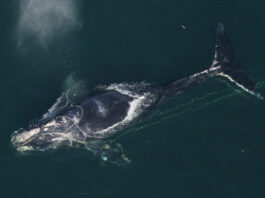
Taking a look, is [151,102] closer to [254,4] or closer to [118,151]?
[118,151]

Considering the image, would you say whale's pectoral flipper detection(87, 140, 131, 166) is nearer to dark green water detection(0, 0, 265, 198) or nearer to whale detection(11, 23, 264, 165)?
whale detection(11, 23, 264, 165)

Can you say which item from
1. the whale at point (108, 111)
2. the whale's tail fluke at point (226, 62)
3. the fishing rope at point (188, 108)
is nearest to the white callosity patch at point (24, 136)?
the whale at point (108, 111)

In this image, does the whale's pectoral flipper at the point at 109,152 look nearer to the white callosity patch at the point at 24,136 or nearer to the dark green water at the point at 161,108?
the dark green water at the point at 161,108

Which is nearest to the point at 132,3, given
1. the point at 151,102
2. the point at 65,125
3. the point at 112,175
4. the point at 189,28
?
the point at 189,28

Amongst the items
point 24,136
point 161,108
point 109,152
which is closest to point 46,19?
point 24,136

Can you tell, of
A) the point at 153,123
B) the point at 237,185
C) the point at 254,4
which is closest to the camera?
the point at 237,185

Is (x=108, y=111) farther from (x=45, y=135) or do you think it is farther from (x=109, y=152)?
(x=45, y=135)

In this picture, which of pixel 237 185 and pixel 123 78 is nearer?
pixel 237 185

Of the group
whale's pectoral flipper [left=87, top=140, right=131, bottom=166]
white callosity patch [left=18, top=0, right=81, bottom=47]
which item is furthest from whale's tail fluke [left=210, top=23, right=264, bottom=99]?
white callosity patch [left=18, top=0, right=81, bottom=47]
